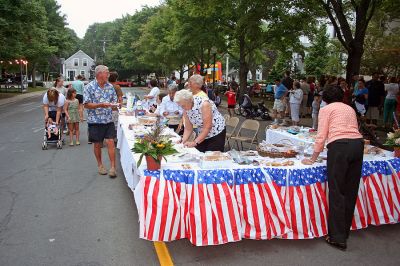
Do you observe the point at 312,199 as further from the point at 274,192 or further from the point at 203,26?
the point at 203,26

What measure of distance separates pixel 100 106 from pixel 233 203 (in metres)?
3.34

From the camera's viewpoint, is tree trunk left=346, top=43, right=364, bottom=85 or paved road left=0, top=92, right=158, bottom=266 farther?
tree trunk left=346, top=43, right=364, bottom=85

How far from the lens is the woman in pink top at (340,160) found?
163 inches

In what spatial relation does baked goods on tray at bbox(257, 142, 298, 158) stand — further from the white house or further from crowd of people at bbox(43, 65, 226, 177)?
the white house

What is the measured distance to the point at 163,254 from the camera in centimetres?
413

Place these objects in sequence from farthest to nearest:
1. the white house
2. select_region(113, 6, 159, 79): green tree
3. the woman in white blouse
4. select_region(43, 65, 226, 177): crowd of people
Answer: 1. the white house
2. select_region(113, 6, 159, 79): green tree
3. the woman in white blouse
4. select_region(43, 65, 226, 177): crowd of people

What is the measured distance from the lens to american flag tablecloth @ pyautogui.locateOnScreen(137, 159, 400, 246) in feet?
13.4

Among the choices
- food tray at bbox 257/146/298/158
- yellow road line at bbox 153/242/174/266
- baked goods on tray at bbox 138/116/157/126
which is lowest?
yellow road line at bbox 153/242/174/266

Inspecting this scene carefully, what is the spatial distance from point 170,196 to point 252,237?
1.01 m

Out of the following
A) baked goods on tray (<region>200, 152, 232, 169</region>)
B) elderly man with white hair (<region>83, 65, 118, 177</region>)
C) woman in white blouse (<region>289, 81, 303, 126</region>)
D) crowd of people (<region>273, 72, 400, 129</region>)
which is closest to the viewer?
baked goods on tray (<region>200, 152, 232, 169</region>)

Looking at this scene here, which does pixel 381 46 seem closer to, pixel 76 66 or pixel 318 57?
pixel 318 57

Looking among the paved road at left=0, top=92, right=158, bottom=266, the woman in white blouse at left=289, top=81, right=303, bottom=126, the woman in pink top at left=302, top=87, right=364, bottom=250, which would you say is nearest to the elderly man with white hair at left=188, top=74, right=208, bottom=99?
the woman in pink top at left=302, top=87, right=364, bottom=250

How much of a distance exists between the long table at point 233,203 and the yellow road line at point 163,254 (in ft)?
0.59

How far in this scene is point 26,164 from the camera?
820cm
